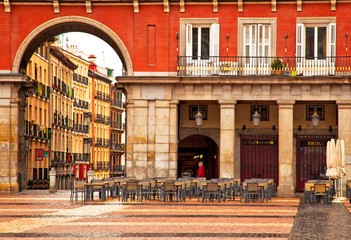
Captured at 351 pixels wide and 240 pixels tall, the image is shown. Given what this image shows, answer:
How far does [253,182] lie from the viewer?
3288cm

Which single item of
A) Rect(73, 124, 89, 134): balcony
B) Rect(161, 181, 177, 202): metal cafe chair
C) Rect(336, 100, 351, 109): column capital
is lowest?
Rect(161, 181, 177, 202): metal cafe chair

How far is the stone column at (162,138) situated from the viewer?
38.0 meters

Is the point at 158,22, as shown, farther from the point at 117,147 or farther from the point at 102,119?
the point at 117,147

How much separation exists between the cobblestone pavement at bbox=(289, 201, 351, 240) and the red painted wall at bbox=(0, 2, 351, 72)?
37.3ft

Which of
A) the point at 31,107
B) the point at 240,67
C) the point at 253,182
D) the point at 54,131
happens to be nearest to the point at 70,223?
the point at 253,182

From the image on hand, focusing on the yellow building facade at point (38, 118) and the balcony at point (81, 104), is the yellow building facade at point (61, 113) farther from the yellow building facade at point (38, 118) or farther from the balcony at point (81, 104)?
the yellow building facade at point (38, 118)

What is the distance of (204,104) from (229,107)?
3.50 meters

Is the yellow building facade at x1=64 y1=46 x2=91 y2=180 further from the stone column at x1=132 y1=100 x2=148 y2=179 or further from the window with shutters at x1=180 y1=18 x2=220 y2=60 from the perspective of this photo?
the stone column at x1=132 y1=100 x2=148 y2=179

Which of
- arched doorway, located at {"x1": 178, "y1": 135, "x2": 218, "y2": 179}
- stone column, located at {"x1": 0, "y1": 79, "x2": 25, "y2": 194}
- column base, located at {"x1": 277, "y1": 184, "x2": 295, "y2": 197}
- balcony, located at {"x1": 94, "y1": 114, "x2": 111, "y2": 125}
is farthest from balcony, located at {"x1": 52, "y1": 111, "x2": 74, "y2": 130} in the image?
column base, located at {"x1": 277, "y1": 184, "x2": 295, "y2": 197}

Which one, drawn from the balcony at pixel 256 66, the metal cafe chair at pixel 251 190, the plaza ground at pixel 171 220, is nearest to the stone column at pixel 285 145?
the balcony at pixel 256 66

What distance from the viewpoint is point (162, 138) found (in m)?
38.2

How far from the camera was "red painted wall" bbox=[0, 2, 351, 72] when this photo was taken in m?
38.7

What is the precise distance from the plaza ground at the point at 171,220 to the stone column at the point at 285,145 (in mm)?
5454

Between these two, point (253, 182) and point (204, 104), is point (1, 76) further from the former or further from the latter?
point (253, 182)
